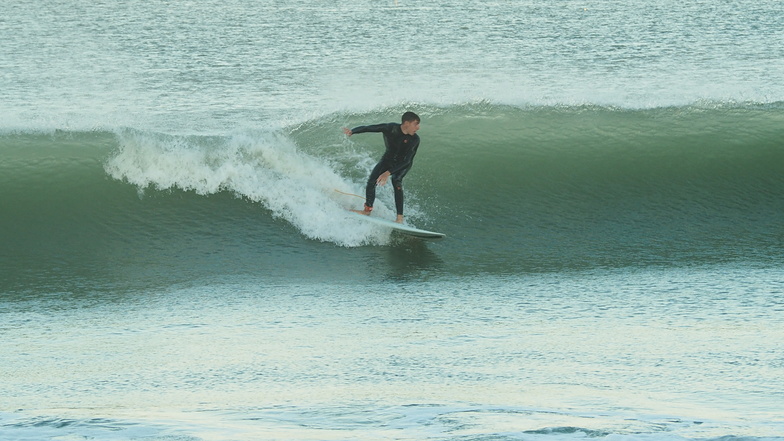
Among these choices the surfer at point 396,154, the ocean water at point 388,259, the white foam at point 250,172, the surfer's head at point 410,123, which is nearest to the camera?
the ocean water at point 388,259

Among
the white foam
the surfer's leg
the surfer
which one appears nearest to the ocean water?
the white foam

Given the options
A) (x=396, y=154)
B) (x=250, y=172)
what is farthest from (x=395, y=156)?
(x=250, y=172)

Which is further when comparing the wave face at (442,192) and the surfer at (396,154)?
the wave face at (442,192)

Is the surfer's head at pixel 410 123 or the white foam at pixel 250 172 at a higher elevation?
the surfer's head at pixel 410 123

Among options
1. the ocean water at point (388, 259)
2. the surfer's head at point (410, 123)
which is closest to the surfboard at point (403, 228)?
the ocean water at point (388, 259)

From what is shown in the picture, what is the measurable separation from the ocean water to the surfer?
1.21 feet

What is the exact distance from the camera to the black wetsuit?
27.9ft

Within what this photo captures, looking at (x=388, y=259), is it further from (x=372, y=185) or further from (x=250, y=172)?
(x=250, y=172)

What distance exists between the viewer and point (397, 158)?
864 centimetres

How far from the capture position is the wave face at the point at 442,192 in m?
8.66

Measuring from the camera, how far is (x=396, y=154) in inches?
339

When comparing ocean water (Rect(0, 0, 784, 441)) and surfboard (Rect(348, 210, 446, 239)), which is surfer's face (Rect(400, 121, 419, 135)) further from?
ocean water (Rect(0, 0, 784, 441))

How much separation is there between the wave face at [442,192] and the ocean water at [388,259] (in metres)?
0.04

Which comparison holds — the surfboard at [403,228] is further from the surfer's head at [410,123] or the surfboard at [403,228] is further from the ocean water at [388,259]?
the surfer's head at [410,123]
